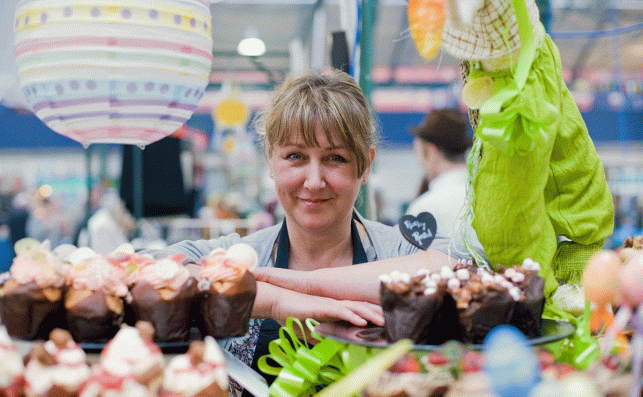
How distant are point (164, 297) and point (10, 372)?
25 centimetres

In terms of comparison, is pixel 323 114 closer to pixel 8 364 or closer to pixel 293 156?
pixel 293 156

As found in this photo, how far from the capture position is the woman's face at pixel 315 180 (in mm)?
1405

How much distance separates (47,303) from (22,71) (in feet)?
2.42

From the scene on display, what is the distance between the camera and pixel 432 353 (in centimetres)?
83

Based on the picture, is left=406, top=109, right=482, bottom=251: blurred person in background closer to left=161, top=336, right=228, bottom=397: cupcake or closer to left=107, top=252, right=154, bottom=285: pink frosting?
left=107, top=252, right=154, bottom=285: pink frosting

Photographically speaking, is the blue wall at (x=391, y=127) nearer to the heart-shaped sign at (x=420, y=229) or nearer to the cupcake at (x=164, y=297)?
the heart-shaped sign at (x=420, y=229)

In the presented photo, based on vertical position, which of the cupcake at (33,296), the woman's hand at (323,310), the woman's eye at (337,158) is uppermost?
the woman's eye at (337,158)

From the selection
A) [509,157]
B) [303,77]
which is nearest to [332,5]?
[303,77]

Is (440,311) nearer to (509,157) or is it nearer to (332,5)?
(509,157)

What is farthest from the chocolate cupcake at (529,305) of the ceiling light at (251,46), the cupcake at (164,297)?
the ceiling light at (251,46)

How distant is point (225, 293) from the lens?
3.14 ft

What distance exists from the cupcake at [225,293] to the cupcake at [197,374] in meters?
0.14

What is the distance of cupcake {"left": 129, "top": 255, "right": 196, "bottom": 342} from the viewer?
937mm

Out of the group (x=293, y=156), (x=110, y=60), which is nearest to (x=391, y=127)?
(x=293, y=156)
